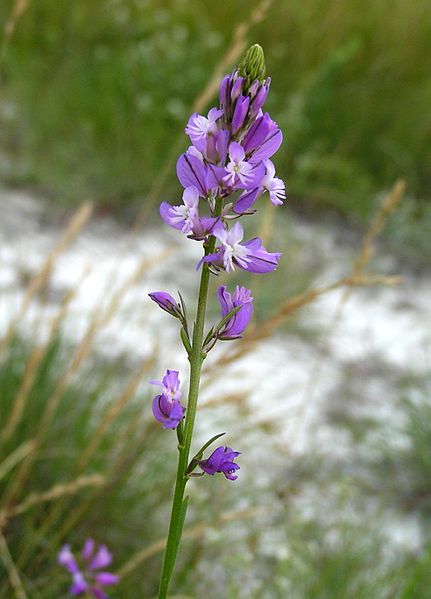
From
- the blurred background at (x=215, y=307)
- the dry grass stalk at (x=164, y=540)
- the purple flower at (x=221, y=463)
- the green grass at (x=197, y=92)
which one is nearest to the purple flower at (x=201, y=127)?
the purple flower at (x=221, y=463)

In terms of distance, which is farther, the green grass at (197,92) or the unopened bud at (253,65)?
the green grass at (197,92)

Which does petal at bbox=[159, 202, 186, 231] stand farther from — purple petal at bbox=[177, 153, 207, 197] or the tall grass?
the tall grass

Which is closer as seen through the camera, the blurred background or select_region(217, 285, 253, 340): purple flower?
select_region(217, 285, 253, 340): purple flower

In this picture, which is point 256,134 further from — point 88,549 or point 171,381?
point 88,549

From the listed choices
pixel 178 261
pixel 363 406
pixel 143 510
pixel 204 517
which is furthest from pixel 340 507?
pixel 178 261

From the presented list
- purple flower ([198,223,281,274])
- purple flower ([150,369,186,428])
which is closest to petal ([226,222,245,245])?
purple flower ([198,223,281,274])

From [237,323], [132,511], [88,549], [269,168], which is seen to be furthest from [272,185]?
[132,511]

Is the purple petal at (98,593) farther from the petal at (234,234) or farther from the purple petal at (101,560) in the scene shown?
the petal at (234,234)
